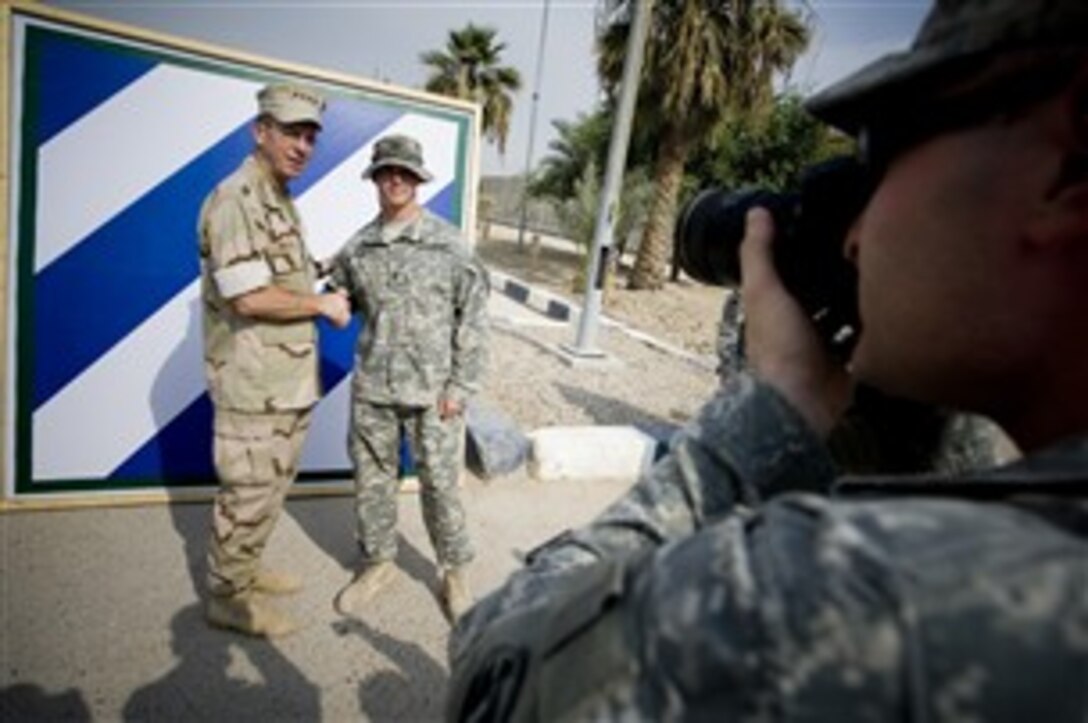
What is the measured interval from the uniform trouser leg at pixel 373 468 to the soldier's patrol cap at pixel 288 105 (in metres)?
1.05

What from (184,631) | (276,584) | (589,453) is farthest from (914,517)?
(589,453)

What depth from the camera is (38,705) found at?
7.04 feet

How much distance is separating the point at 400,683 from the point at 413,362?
1.11 m

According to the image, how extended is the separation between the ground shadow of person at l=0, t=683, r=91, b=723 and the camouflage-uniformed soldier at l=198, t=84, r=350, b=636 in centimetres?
47

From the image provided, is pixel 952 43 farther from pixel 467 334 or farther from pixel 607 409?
pixel 607 409

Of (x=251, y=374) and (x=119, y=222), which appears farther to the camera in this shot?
(x=119, y=222)

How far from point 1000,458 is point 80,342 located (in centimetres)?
325

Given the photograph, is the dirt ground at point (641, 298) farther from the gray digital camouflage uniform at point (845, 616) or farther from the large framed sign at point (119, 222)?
the gray digital camouflage uniform at point (845, 616)

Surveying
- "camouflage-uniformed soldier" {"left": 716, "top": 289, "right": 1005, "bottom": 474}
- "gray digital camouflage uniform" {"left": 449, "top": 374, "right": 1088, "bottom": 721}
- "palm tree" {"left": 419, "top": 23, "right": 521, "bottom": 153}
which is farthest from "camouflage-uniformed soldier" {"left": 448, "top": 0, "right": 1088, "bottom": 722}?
"palm tree" {"left": 419, "top": 23, "right": 521, "bottom": 153}

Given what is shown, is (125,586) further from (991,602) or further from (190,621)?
(991,602)

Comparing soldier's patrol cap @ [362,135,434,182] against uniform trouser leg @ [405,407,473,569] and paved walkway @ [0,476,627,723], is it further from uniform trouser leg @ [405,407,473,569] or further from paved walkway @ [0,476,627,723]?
paved walkway @ [0,476,627,723]

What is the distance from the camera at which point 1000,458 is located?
0.78m

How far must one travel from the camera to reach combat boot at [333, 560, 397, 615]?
2.81 m

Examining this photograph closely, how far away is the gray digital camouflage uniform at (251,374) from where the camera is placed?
96.3 inches
